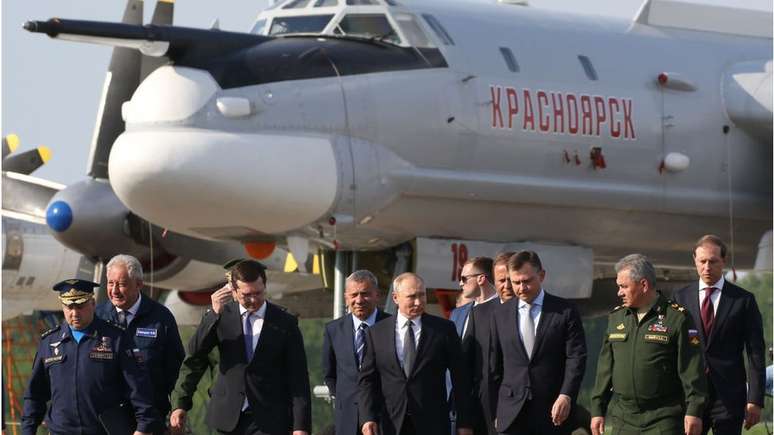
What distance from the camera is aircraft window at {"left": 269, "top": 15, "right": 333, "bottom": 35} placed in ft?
61.6

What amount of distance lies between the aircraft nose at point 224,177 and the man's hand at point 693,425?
740 centimetres

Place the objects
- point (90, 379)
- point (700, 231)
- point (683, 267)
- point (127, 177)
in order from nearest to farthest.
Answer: point (90, 379), point (127, 177), point (700, 231), point (683, 267)

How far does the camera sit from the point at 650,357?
430 inches

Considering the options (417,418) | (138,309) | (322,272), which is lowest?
(417,418)

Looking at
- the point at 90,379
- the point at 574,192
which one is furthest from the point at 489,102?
the point at 90,379

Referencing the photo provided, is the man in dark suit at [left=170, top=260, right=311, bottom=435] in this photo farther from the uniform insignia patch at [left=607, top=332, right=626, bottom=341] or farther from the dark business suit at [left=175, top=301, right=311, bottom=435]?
the uniform insignia patch at [left=607, top=332, right=626, bottom=341]

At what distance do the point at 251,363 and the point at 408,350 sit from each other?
109cm

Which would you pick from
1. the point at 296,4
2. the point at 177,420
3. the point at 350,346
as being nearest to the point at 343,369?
the point at 350,346

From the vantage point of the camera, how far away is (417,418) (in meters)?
11.4

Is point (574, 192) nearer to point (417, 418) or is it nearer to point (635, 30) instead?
point (635, 30)

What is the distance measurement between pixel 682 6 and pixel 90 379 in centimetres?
1281

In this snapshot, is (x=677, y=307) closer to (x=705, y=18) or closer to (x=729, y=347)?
(x=729, y=347)

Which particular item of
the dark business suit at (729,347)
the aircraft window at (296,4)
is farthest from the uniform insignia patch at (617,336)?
the aircraft window at (296,4)

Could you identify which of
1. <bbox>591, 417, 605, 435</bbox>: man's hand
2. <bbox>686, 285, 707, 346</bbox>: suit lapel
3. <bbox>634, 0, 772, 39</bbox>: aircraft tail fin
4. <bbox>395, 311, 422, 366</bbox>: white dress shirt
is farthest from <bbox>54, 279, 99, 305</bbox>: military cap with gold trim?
<bbox>634, 0, 772, 39</bbox>: aircraft tail fin
